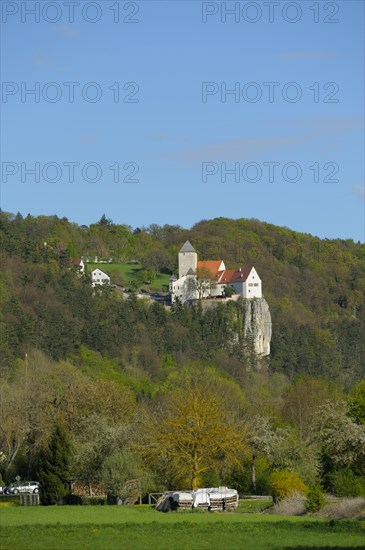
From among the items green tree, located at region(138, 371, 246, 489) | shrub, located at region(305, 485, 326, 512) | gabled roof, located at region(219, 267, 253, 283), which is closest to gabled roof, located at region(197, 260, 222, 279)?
gabled roof, located at region(219, 267, 253, 283)

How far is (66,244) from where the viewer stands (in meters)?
198

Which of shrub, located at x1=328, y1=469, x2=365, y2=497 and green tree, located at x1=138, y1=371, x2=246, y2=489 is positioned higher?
green tree, located at x1=138, y1=371, x2=246, y2=489

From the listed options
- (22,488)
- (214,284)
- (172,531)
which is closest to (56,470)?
(22,488)

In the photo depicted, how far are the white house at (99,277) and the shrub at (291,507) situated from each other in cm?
13355

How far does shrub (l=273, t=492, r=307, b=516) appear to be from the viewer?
43.7 metres

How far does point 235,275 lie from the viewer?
180m

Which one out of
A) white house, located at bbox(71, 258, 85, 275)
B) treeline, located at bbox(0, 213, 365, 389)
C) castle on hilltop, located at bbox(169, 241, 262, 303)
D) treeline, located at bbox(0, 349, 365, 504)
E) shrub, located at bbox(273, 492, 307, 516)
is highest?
white house, located at bbox(71, 258, 85, 275)

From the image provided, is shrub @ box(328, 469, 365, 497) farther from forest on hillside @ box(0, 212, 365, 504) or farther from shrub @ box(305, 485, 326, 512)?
shrub @ box(305, 485, 326, 512)

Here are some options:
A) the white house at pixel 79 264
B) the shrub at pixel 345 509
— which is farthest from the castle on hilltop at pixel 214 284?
the shrub at pixel 345 509

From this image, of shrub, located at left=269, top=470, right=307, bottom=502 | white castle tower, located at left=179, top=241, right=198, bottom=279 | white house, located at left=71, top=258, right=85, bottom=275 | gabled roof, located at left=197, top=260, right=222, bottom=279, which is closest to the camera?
shrub, located at left=269, top=470, right=307, bottom=502

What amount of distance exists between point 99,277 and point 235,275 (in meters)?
20.9

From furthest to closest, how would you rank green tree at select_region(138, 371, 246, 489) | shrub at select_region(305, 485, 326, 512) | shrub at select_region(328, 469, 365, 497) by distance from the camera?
1. green tree at select_region(138, 371, 246, 489)
2. shrub at select_region(328, 469, 365, 497)
3. shrub at select_region(305, 485, 326, 512)

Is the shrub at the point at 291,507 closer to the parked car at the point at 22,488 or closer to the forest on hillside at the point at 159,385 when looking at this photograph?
the forest on hillside at the point at 159,385

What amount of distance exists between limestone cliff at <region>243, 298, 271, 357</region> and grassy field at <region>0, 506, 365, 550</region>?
127 meters
